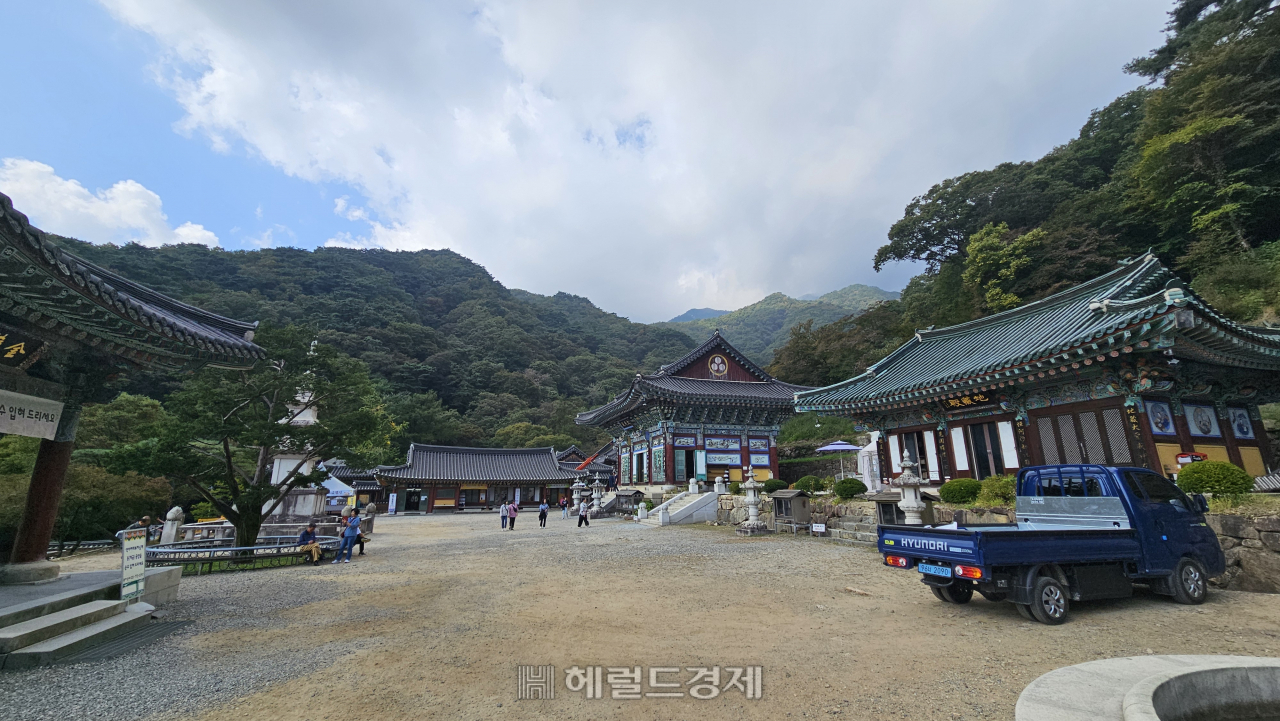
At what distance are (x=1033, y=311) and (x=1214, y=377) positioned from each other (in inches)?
180

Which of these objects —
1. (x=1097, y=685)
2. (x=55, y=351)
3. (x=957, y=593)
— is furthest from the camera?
(x=55, y=351)

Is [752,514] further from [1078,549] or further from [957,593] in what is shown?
[1078,549]

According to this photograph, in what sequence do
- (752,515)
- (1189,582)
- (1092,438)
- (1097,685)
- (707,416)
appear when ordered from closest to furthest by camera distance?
(1097,685)
(1189,582)
(1092,438)
(752,515)
(707,416)

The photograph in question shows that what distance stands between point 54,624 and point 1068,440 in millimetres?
18114

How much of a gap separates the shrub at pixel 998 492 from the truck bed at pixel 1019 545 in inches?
210

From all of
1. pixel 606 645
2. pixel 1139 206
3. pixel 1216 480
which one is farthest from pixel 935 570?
pixel 1139 206

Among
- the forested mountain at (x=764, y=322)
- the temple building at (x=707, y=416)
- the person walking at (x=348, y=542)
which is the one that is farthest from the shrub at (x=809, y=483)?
the forested mountain at (x=764, y=322)

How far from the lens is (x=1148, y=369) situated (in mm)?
10906

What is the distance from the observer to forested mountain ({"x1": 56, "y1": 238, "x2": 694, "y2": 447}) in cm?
6631

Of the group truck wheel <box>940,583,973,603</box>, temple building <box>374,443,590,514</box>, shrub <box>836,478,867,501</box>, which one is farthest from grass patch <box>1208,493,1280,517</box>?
temple building <box>374,443,590,514</box>

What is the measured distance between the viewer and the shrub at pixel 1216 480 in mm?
8180

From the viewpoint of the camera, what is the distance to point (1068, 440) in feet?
41.4

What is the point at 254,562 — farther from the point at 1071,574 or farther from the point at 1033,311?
the point at 1033,311

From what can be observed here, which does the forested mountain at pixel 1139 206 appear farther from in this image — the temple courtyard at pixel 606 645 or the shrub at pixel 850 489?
the temple courtyard at pixel 606 645
